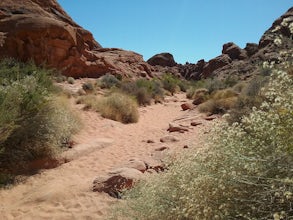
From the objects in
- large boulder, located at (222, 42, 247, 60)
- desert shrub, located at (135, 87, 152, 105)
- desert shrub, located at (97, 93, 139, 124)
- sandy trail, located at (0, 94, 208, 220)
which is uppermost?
large boulder, located at (222, 42, 247, 60)

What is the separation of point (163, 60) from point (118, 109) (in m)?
48.5

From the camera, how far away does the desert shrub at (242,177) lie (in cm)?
278

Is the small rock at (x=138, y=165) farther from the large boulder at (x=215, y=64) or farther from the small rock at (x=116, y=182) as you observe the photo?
the large boulder at (x=215, y=64)

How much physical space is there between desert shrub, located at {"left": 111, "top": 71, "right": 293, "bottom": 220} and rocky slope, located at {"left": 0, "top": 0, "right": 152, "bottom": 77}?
18812 mm

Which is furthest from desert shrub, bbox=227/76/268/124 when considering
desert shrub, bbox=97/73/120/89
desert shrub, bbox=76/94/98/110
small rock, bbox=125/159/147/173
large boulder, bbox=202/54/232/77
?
large boulder, bbox=202/54/232/77

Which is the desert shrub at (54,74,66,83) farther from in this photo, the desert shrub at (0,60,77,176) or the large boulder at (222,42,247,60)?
the large boulder at (222,42,247,60)

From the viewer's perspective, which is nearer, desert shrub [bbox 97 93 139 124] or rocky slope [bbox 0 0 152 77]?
desert shrub [bbox 97 93 139 124]

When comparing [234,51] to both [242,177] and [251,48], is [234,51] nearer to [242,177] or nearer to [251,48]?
[251,48]

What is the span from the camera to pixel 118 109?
44.6 feet

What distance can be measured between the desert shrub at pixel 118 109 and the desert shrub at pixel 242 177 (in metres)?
8.86

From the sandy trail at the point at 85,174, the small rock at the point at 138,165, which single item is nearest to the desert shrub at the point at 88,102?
the sandy trail at the point at 85,174

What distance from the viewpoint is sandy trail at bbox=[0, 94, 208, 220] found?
5.72 m


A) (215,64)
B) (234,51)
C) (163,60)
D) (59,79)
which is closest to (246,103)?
(59,79)

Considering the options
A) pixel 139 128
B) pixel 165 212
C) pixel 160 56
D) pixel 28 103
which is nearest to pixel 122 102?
pixel 139 128
